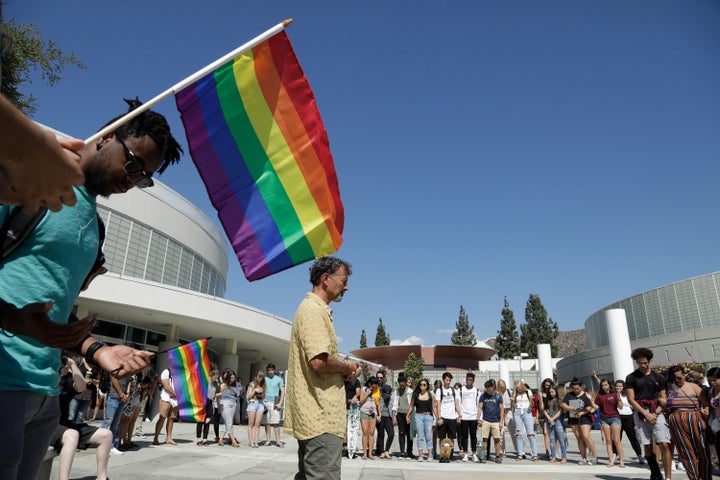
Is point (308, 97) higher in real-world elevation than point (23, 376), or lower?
higher

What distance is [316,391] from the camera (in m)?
3.17

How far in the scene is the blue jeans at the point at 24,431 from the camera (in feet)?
5.28

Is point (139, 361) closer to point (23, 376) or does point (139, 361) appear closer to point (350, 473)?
point (23, 376)

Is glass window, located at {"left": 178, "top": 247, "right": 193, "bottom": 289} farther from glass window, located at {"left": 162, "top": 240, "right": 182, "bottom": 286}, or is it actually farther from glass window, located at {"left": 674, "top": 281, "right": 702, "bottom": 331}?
glass window, located at {"left": 674, "top": 281, "right": 702, "bottom": 331}

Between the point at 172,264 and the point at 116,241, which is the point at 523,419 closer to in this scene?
the point at 116,241

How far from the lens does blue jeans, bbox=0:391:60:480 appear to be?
1.61m

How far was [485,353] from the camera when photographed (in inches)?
2334

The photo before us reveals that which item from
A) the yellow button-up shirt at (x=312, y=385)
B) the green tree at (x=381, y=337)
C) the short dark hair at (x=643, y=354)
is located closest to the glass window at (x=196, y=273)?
the short dark hair at (x=643, y=354)

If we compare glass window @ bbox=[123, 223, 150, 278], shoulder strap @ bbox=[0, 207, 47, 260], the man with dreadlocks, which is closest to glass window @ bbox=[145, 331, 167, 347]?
glass window @ bbox=[123, 223, 150, 278]

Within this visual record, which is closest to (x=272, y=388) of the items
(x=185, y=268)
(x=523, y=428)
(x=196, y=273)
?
(x=523, y=428)

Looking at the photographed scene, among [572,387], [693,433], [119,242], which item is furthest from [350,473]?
[119,242]

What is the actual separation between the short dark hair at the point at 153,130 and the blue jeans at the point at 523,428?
11.2m

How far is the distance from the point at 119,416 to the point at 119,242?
1714cm

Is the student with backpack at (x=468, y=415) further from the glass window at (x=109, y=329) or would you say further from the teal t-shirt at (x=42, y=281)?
the glass window at (x=109, y=329)
